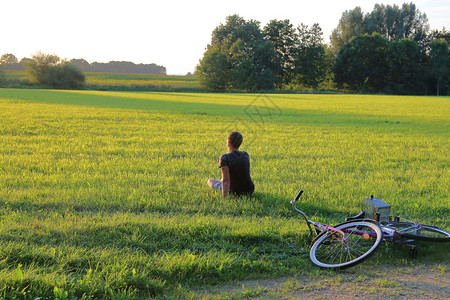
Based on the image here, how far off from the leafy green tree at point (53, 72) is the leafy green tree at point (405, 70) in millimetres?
80960

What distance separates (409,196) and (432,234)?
1960 millimetres

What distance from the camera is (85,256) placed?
439 centimetres

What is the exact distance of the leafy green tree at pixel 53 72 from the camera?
92.1 meters

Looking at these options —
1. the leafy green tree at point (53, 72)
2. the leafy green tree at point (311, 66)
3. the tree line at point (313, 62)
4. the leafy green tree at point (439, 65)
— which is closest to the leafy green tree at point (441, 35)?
the tree line at point (313, 62)

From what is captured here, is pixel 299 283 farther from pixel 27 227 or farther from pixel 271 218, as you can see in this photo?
pixel 27 227

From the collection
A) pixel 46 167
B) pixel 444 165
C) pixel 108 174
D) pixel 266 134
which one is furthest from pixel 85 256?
pixel 266 134

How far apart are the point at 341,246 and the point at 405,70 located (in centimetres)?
10419

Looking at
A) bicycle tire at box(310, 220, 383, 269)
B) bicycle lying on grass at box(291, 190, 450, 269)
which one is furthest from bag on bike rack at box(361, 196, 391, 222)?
bicycle tire at box(310, 220, 383, 269)

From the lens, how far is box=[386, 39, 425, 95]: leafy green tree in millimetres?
96000

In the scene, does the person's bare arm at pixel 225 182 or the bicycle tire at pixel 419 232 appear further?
the person's bare arm at pixel 225 182

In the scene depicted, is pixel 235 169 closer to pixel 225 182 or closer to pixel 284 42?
pixel 225 182

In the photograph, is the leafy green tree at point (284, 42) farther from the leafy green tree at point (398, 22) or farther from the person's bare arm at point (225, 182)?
the person's bare arm at point (225, 182)

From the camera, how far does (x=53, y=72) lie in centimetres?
9394

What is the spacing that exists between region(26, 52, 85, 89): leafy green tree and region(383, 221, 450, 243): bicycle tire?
95170 millimetres
